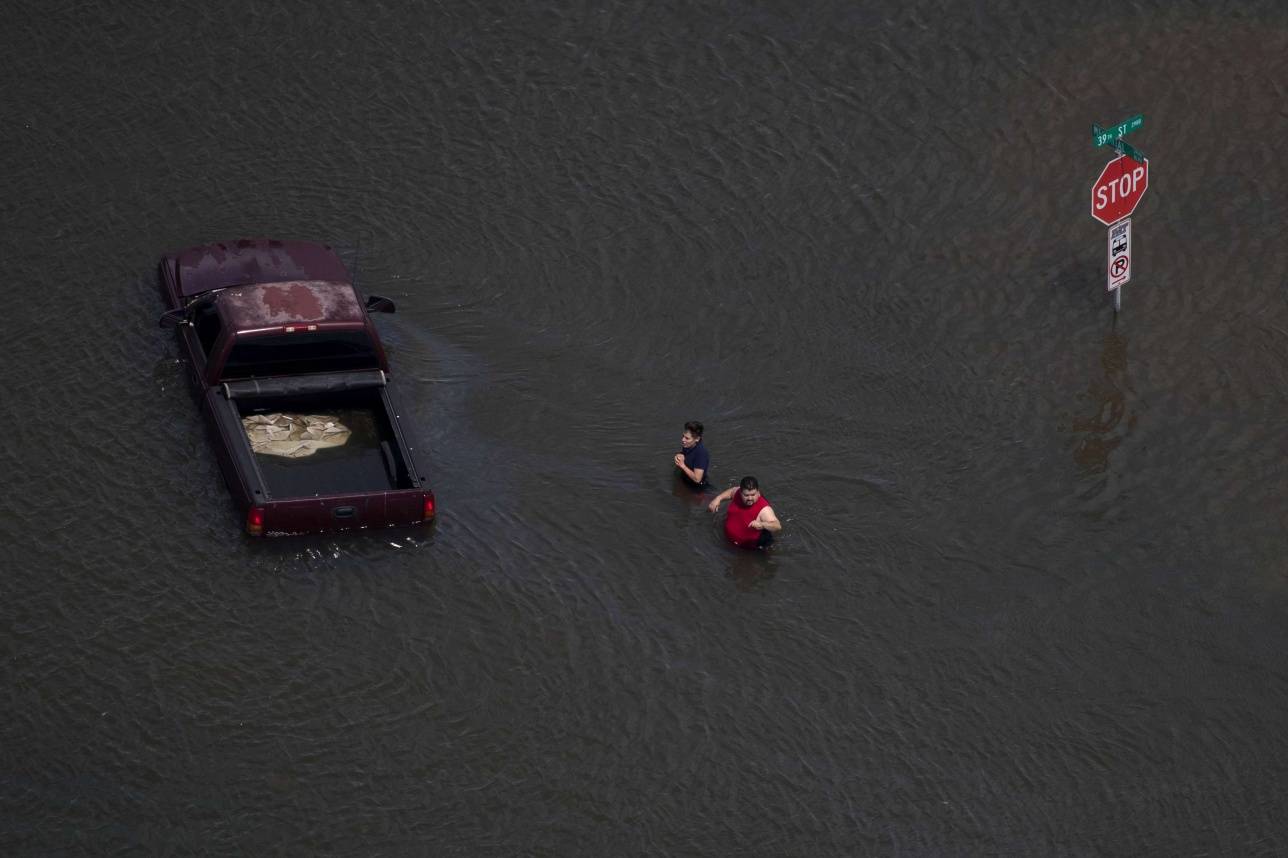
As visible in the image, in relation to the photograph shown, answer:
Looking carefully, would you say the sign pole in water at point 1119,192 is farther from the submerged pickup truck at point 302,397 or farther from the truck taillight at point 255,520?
the truck taillight at point 255,520

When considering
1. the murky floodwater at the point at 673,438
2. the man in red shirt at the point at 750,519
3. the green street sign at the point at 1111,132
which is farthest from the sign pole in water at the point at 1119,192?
the man in red shirt at the point at 750,519

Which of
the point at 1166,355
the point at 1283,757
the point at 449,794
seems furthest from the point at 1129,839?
the point at 1166,355

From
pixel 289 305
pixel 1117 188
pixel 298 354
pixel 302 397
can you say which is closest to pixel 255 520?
pixel 302 397

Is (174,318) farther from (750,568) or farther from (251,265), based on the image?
(750,568)

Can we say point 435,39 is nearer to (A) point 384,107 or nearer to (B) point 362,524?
(A) point 384,107

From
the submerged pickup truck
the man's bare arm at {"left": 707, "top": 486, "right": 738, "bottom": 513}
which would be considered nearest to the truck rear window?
the submerged pickup truck
